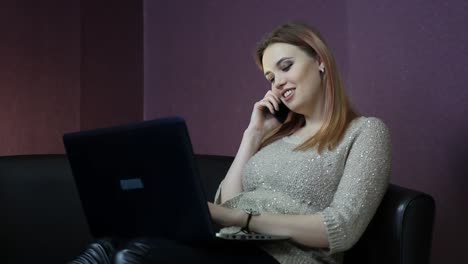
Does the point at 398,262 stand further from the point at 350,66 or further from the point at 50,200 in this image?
the point at 50,200

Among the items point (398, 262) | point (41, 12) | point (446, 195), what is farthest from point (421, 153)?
point (41, 12)

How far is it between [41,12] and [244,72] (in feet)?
2.81

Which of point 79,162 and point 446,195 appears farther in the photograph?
point 446,195

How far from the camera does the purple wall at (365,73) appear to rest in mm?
1576

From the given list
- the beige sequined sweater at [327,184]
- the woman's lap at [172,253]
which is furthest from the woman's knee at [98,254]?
the beige sequined sweater at [327,184]

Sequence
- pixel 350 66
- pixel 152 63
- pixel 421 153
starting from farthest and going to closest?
pixel 152 63, pixel 350 66, pixel 421 153

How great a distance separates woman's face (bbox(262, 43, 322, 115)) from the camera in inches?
65.6

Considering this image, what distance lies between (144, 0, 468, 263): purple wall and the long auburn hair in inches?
8.3

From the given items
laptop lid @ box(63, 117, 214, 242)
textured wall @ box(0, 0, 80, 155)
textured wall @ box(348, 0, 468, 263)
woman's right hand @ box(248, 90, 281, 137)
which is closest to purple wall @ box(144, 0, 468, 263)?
textured wall @ box(348, 0, 468, 263)

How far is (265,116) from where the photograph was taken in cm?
192

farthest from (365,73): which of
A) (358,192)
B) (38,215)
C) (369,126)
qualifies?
(38,215)

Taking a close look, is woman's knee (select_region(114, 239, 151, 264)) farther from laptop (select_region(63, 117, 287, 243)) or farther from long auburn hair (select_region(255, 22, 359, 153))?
long auburn hair (select_region(255, 22, 359, 153))

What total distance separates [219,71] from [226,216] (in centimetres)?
121

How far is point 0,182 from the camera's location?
2066mm
